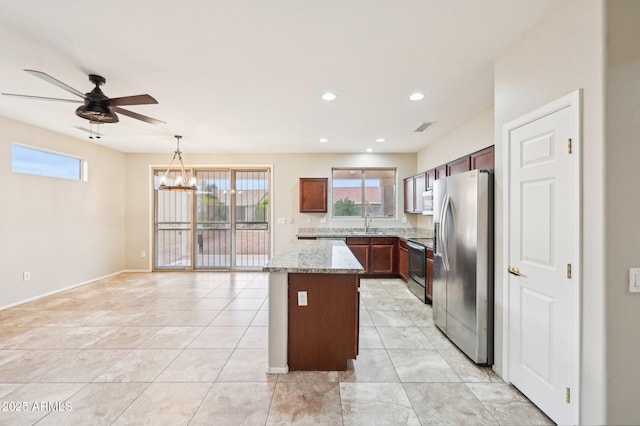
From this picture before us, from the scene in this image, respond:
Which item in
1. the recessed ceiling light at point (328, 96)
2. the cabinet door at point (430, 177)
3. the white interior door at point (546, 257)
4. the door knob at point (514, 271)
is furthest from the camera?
the cabinet door at point (430, 177)

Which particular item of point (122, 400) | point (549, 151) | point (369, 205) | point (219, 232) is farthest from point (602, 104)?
point (219, 232)

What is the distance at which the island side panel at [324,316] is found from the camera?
92.8 inches

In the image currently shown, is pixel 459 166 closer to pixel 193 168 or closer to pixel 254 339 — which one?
pixel 254 339

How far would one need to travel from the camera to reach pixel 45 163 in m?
4.50

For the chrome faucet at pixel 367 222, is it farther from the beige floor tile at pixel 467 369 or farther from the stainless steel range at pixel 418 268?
the beige floor tile at pixel 467 369

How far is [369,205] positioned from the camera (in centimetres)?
627

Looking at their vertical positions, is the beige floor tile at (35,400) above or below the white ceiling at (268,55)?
below

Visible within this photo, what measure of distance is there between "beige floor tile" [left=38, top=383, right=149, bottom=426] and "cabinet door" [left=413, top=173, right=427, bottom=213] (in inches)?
183

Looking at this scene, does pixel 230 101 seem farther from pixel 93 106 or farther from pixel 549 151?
pixel 549 151

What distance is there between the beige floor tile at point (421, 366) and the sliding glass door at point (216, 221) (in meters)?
4.26

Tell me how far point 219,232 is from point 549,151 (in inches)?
237

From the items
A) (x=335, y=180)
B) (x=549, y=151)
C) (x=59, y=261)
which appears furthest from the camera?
(x=335, y=180)

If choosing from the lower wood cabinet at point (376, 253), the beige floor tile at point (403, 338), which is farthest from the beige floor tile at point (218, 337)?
the lower wood cabinet at point (376, 253)

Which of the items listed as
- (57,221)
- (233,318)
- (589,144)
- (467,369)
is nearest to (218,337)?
(233,318)
